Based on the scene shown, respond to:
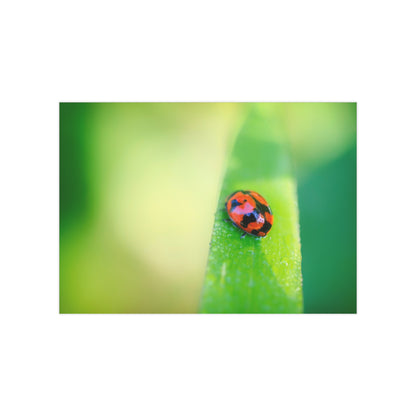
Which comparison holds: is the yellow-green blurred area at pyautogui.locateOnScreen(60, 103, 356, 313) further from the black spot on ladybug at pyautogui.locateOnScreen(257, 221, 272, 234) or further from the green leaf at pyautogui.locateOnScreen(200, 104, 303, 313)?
the black spot on ladybug at pyautogui.locateOnScreen(257, 221, 272, 234)

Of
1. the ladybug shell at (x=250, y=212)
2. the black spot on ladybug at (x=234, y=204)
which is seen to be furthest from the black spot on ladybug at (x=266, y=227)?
the black spot on ladybug at (x=234, y=204)

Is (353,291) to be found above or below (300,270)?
below

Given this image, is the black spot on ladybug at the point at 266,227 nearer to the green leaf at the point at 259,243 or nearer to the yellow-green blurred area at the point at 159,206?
the green leaf at the point at 259,243

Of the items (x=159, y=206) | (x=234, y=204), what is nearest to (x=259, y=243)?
(x=234, y=204)

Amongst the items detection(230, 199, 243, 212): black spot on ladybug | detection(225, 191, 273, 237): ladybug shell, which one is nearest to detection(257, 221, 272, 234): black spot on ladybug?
detection(225, 191, 273, 237): ladybug shell

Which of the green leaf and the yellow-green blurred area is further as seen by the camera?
the yellow-green blurred area

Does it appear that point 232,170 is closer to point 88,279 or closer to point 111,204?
point 111,204
